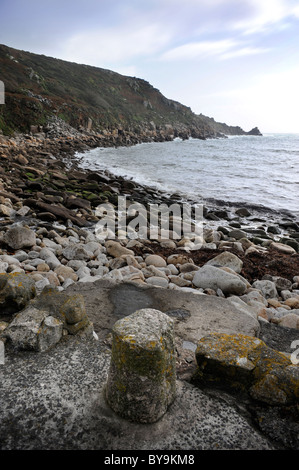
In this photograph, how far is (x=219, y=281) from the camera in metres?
4.88

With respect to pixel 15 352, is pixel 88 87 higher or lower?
higher

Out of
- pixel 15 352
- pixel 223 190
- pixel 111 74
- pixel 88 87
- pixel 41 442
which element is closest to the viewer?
pixel 41 442

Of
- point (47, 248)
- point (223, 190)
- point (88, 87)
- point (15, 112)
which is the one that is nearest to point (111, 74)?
point (88, 87)

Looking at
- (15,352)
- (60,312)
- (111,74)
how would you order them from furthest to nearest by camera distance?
(111,74)
(60,312)
(15,352)

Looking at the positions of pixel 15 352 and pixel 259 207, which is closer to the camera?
pixel 15 352

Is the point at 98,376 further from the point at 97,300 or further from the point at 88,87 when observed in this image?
the point at 88,87

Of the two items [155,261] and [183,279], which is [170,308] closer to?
[183,279]

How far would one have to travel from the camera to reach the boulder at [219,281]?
4.82 m

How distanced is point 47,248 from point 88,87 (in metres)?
64.5

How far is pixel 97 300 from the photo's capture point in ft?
13.0

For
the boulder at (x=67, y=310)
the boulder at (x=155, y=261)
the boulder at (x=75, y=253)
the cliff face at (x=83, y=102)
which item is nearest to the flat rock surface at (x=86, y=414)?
the boulder at (x=67, y=310)

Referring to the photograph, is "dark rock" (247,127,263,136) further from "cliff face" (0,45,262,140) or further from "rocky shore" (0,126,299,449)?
"rocky shore" (0,126,299,449)

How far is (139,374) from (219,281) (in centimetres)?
329

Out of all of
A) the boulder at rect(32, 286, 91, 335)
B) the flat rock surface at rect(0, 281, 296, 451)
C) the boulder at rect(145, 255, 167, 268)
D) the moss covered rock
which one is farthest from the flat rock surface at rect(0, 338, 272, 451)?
the boulder at rect(145, 255, 167, 268)
